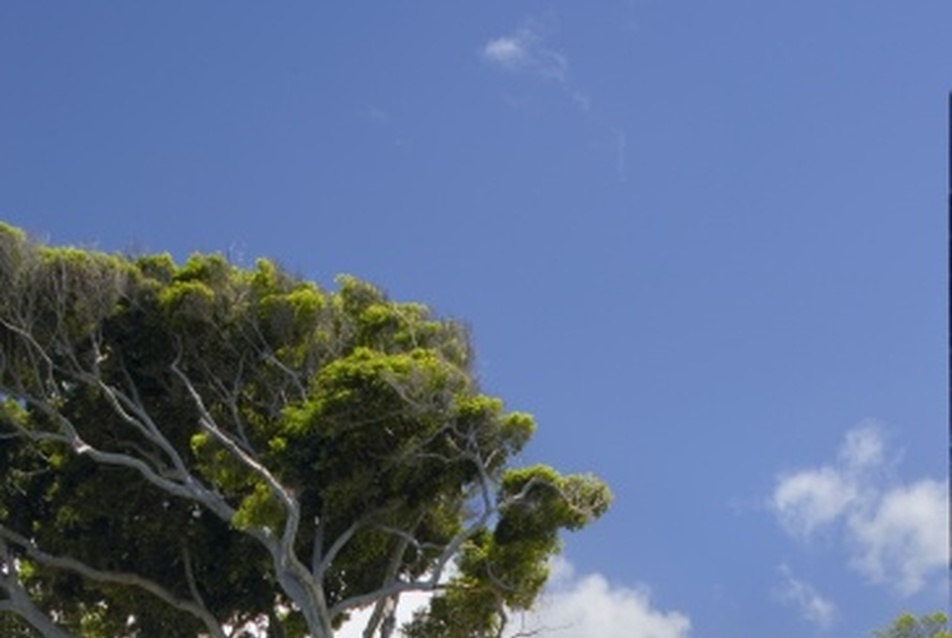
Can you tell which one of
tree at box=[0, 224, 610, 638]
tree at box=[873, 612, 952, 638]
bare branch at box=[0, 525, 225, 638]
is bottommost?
bare branch at box=[0, 525, 225, 638]

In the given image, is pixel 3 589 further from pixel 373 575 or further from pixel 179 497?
pixel 373 575

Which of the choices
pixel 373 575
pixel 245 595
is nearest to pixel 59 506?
pixel 245 595

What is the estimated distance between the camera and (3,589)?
2950 cm

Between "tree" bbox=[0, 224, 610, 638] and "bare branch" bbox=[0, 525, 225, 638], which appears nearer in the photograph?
"tree" bbox=[0, 224, 610, 638]

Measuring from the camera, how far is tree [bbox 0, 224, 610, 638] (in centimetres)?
2583

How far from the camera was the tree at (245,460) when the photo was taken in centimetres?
2583

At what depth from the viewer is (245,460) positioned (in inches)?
1007

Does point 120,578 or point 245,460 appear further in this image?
point 120,578

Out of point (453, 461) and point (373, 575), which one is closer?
point (453, 461)

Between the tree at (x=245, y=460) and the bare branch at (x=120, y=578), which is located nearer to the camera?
the tree at (x=245, y=460)

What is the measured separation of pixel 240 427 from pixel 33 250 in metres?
4.40

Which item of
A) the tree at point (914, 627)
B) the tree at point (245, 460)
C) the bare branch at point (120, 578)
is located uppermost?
the tree at point (914, 627)

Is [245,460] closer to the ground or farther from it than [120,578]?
farther from it

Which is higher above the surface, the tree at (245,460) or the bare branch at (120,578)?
the tree at (245,460)
